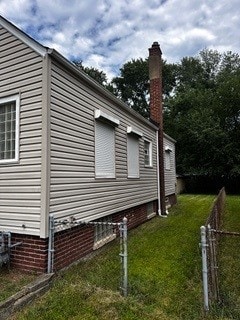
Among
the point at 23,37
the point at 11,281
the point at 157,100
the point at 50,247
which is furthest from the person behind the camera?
the point at 157,100

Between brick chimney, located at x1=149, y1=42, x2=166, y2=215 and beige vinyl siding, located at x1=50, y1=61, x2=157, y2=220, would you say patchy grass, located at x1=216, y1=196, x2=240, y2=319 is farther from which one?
brick chimney, located at x1=149, y1=42, x2=166, y2=215

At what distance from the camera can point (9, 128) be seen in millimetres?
5535

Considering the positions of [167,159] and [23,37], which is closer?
[23,37]

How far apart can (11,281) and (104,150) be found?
3.86 metres

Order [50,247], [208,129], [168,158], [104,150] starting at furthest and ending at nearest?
[208,129], [168,158], [104,150], [50,247]

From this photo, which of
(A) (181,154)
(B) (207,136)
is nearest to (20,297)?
(B) (207,136)

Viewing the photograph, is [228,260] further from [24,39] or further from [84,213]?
[24,39]

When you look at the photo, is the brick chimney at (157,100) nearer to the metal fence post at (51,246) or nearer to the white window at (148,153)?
the white window at (148,153)

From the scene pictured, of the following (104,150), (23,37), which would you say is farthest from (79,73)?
(104,150)

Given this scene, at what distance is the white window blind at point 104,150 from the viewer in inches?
277

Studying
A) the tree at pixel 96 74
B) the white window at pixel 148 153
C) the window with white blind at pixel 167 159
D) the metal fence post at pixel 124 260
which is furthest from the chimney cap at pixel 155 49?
the tree at pixel 96 74

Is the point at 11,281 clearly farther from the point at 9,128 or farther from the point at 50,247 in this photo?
the point at 9,128

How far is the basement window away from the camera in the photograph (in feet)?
22.7

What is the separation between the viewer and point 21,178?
204 inches
